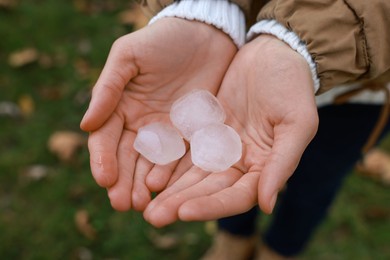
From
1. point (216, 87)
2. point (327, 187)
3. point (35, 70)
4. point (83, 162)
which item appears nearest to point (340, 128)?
point (327, 187)

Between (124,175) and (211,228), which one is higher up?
(124,175)

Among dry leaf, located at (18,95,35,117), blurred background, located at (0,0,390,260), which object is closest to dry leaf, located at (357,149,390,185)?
blurred background, located at (0,0,390,260)

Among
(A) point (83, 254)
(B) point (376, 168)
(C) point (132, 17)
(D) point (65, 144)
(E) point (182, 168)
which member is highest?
(E) point (182, 168)

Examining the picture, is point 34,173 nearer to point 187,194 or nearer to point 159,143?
point 159,143

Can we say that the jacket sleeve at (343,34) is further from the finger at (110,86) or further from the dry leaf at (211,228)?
the dry leaf at (211,228)

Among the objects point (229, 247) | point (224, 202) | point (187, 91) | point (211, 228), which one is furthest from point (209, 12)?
point (211, 228)

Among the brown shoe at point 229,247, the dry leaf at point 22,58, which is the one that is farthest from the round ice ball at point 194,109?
the dry leaf at point 22,58

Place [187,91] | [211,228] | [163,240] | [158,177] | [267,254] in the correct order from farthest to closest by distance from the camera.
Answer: [211,228]
[163,240]
[267,254]
[187,91]
[158,177]
